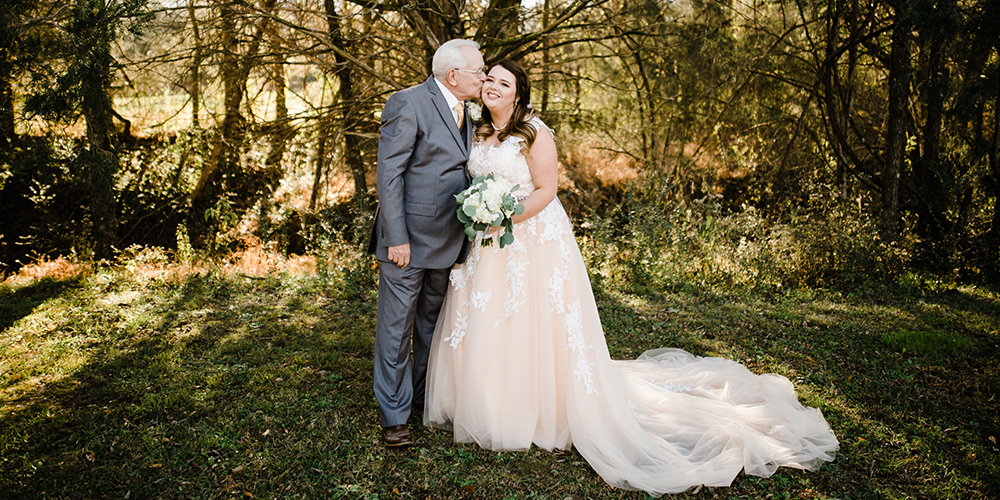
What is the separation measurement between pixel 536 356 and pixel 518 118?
130cm

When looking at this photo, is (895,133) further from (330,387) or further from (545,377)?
(330,387)

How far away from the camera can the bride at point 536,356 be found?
3018 millimetres

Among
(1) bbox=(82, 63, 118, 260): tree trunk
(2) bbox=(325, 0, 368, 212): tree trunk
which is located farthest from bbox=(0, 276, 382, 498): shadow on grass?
(2) bbox=(325, 0, 368, 212): tree trunk

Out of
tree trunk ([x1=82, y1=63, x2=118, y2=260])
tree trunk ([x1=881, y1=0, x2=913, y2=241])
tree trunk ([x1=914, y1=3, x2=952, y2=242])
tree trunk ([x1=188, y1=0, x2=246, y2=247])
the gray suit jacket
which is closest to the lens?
the gray suit jacket

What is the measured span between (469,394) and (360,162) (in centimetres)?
568

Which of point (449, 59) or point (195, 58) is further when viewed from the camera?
point (195, 58)

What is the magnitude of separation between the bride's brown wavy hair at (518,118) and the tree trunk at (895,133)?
6.01 meters

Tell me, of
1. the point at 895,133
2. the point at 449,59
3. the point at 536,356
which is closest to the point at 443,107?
the point at 449,59

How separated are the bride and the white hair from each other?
0.57ft

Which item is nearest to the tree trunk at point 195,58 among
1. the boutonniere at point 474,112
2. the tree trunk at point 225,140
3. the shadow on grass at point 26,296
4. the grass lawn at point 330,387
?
the tree trunk at point 225,140

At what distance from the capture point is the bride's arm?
3.07 meters

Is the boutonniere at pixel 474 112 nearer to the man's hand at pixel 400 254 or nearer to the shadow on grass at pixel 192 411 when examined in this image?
the man's hand at pixel 400 254

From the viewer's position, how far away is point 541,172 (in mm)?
3094

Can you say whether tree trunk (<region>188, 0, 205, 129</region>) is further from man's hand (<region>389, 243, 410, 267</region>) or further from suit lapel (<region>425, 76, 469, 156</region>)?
man's hand (<region>389, 243, 410, 267</region>)
